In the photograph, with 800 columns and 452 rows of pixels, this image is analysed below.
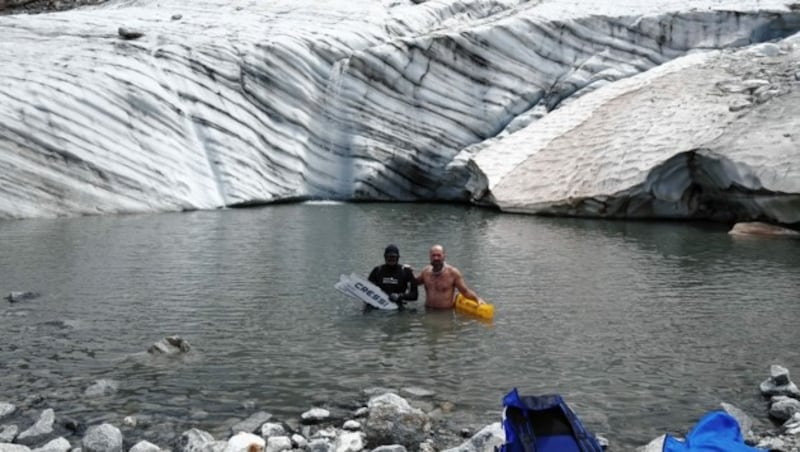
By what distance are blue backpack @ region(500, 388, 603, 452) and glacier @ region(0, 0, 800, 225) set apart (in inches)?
514

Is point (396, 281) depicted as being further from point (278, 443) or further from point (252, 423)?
point (278, 443)

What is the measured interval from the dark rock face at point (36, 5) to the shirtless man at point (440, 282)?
3393 centimetres

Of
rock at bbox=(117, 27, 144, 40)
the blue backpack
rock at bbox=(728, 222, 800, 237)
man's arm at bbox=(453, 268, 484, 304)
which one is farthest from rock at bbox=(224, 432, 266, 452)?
rock at bbox=(117, 27, 144, 40)

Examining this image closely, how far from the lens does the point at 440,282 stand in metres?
9.91

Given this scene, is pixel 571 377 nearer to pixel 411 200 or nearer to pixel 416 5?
pixel 411 200

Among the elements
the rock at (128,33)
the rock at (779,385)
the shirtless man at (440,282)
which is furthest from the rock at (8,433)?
the rock at (128,33)

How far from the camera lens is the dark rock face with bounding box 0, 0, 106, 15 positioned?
3928 centimetres

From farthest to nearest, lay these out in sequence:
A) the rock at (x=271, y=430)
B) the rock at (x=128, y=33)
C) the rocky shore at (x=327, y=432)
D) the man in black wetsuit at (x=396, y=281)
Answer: the rock at (x=128, y=33) → the man in black wetsuit at (x=396, y=281) → the rock at (x=271, y=430) → the rocky shore at (x=327, y=432)

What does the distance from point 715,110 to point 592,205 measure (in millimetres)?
3450

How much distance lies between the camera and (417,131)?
26156 mm

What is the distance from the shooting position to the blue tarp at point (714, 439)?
482 cm

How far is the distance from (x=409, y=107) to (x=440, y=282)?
17099 millimetres

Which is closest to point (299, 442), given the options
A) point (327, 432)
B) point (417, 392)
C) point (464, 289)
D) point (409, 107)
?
point (327, 432)

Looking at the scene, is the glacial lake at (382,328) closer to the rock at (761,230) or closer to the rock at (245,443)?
the rock at (245,443)
